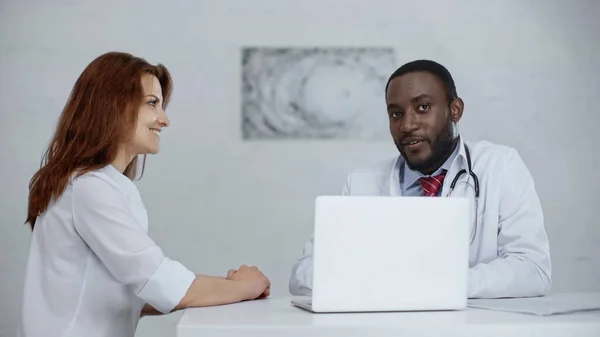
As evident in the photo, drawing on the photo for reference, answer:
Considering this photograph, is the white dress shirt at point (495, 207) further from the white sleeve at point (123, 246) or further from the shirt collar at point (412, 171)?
the white sleeve at point (123, 246)

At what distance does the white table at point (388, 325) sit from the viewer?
4.39 ft

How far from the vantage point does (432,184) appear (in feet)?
8.37

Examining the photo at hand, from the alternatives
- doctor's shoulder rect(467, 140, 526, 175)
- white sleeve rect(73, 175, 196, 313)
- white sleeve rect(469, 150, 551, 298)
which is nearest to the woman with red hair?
white sleeve rect(73, 175, 196, 313)

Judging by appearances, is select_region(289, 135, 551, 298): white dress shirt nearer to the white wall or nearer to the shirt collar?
the shirt collar

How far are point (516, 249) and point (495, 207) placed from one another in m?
0.18

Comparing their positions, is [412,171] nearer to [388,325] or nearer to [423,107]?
[423,107]

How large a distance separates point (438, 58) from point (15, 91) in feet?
6.87

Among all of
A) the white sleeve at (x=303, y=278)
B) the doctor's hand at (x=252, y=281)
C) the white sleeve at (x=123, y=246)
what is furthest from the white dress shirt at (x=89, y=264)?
the white sleeve at (x=303, y=278)

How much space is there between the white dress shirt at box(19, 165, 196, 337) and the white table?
0.28 meters

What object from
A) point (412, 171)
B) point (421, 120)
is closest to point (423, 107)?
point (421, 120)

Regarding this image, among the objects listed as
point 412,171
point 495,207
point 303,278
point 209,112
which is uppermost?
point 209,112

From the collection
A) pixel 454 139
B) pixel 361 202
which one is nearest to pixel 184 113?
pixel 454 139

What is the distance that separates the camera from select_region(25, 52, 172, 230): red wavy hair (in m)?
1.85

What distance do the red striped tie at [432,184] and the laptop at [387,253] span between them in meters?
1.00
